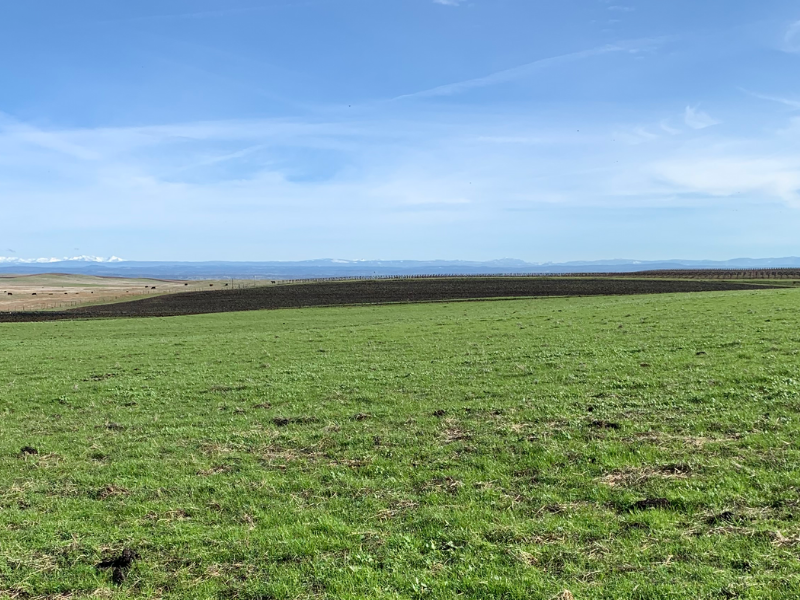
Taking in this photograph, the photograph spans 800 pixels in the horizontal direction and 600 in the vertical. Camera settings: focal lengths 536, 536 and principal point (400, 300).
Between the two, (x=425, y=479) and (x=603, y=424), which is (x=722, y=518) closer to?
(x=603, y=424)

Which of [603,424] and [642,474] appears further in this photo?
[603,424]

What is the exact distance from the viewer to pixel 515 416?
1318cm

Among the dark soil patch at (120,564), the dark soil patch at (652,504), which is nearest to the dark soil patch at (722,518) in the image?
the dark soil patch at (652,504)

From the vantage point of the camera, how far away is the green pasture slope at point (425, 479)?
6.74m

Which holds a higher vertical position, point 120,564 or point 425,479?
point 425,479

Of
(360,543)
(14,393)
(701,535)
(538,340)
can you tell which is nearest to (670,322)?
(538,340)

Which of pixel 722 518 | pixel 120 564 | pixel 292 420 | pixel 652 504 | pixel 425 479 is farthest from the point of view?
pixel 292 420

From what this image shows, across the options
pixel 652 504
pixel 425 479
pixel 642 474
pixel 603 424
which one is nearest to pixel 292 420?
pixel 425 479

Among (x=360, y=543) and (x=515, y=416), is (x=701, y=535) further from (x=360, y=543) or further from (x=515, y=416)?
(x=515, y=416)

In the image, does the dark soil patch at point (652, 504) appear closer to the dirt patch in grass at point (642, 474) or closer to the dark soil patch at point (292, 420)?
the dirt patch in grass at point (642, 474)

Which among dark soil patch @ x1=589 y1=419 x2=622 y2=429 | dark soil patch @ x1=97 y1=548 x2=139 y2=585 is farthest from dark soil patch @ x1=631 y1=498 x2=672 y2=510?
dark soil patch @ x1=97 y1=548 x2=139 y2=585

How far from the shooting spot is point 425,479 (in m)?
9.79

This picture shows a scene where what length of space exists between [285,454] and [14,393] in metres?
13.9

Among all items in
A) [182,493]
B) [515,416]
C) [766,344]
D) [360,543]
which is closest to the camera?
[360,543]
